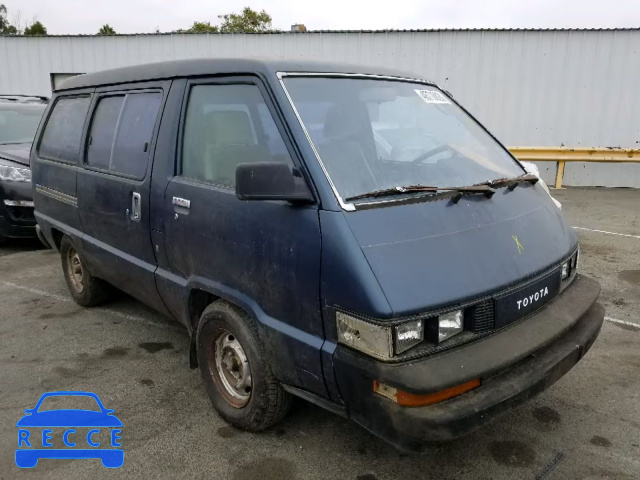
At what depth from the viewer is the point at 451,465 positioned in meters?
2.58

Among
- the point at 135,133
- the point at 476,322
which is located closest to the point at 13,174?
the point at 135,133

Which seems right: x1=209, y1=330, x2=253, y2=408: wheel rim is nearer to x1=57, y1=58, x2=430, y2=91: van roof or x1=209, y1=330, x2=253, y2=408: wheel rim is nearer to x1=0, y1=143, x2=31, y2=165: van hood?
x1=57, y1=58, x2=430, y2=91: van roof

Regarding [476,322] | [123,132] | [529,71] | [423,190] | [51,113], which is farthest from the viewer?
[529,71]

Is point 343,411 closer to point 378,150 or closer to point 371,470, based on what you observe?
point 371,470

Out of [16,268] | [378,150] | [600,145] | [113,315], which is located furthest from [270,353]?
[600,145]

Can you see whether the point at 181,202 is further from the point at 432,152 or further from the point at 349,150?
the point at 432,152

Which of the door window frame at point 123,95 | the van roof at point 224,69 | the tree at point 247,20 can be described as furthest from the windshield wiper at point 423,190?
the tree at point 247,20

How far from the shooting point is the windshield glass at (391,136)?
8.29ft

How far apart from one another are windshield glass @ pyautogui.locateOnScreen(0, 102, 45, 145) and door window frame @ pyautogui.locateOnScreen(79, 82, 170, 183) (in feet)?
14.2

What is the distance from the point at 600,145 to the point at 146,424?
39.9 ft

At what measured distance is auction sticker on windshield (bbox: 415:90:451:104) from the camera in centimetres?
329

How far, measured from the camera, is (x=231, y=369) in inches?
113

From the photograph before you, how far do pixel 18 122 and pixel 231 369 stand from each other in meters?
6.87

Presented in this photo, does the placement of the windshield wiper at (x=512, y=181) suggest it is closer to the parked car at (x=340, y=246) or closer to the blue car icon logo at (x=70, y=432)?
the parked car at (x=340, y=246)
